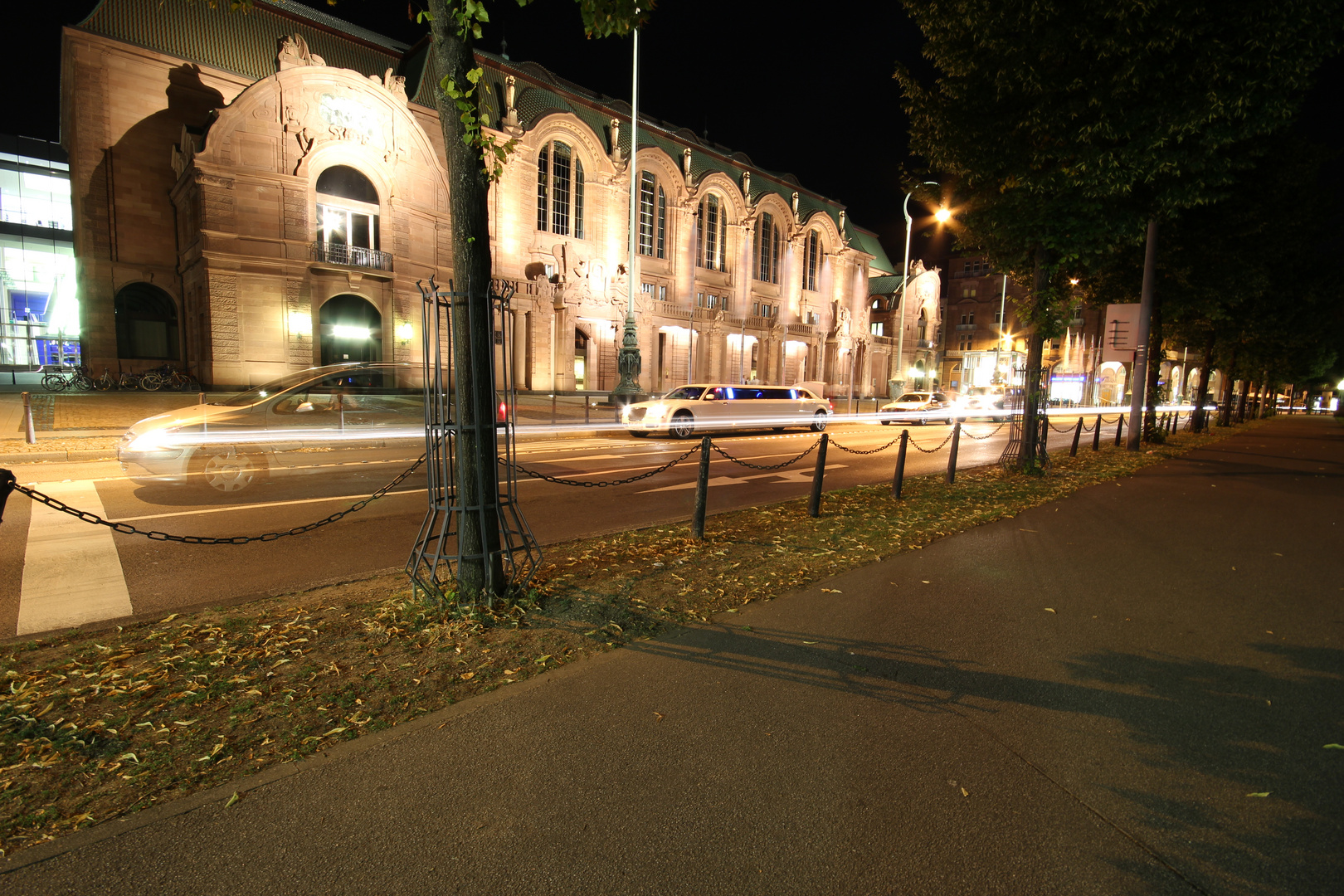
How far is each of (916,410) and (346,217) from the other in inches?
1195

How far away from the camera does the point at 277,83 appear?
26.6 meters

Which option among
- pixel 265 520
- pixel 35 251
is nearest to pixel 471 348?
pixel 265 520

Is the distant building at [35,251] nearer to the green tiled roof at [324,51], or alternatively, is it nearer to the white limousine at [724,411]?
the green tiled roof at [324,51]

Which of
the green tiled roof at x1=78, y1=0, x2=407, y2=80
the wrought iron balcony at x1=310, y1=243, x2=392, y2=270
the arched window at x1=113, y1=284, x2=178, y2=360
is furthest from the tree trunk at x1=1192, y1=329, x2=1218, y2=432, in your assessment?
the arched window at x1=113, y1=284, x2=178, y2=360

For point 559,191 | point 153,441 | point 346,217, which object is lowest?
point 153,441

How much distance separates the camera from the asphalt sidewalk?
7.73 feet

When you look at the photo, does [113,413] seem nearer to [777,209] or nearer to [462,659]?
[462,659]

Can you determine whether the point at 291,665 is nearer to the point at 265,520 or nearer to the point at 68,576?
the point at 68,576

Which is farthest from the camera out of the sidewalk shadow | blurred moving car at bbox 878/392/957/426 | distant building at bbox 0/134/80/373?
distant building at bbox 0/134/80/373

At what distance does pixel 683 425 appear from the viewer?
1978cm

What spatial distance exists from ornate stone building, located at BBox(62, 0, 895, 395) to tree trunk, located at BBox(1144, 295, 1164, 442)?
22334 mm

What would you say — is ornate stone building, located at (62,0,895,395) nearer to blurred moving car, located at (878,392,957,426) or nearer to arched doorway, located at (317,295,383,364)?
arched doorway, located at (317,295,383,364)

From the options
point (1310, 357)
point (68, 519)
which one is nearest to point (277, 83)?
point (68, 519)

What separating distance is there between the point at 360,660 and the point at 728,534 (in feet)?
14.3
